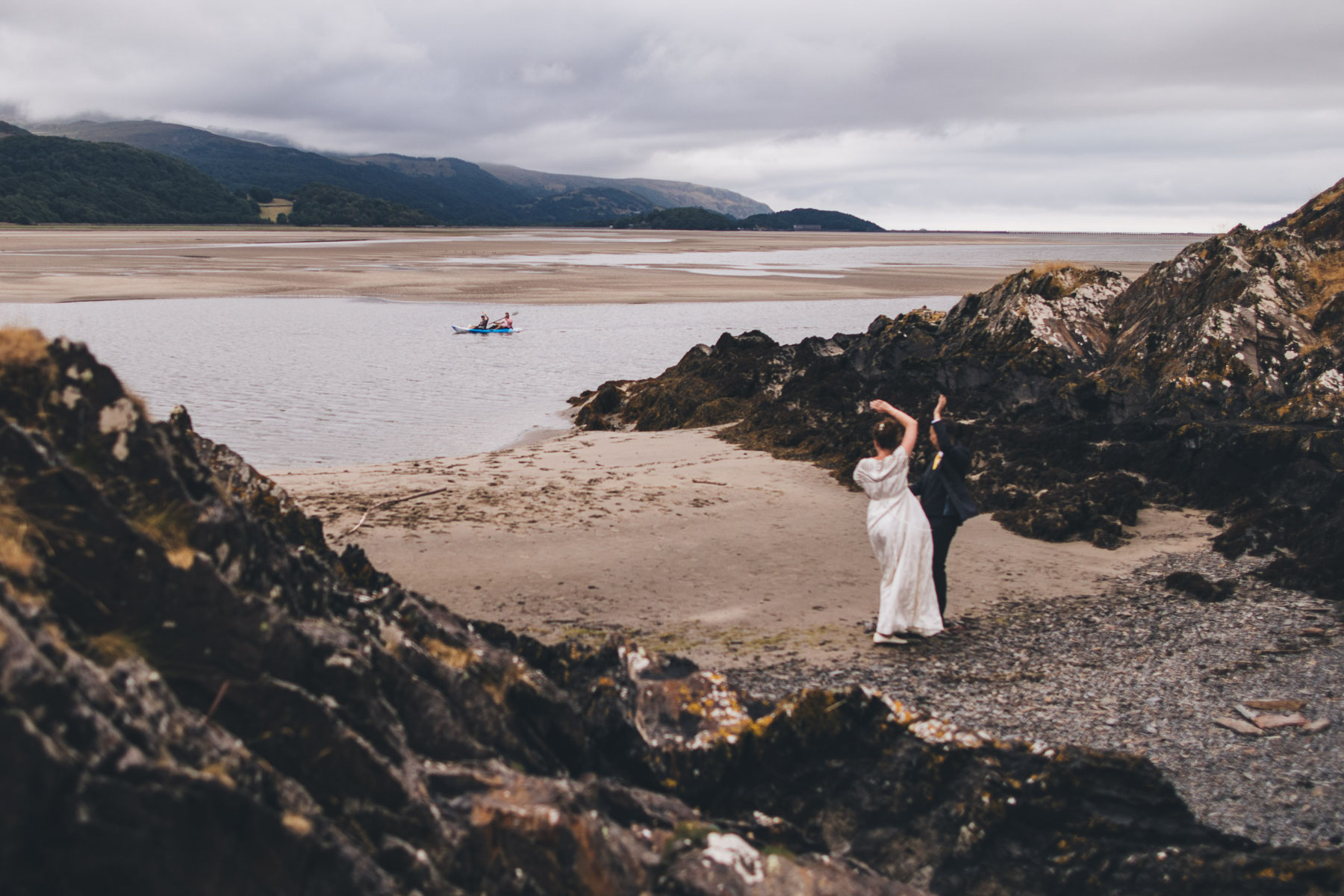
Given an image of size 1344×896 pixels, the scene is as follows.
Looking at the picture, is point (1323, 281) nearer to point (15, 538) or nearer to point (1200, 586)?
point (1200, 586)

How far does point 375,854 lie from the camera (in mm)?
3500

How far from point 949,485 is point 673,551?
335 centimetres

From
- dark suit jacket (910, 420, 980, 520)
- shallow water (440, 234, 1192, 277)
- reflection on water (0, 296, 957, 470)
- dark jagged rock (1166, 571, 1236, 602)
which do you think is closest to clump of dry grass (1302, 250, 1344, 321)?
dark jagged rock (1166, 571, 1236, 602)

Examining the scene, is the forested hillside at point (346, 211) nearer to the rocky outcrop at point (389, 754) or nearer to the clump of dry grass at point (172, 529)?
the rocky outcrop at point (389, 754)

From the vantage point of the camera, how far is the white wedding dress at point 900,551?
816 cm

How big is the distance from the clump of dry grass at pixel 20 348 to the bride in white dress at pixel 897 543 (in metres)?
5.83

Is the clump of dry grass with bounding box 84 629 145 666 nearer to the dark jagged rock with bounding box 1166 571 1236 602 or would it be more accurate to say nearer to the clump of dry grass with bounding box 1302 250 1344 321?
the dark jagged rock with bounding box 1166 571 1236 602

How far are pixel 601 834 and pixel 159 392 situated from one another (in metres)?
22.0

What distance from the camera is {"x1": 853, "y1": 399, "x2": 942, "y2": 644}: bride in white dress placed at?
26.7ft

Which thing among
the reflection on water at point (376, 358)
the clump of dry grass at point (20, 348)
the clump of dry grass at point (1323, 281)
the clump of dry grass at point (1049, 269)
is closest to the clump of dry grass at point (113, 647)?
the clump of dry grass at point (20, 348)

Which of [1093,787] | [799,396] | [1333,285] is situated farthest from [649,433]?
[1093,787]

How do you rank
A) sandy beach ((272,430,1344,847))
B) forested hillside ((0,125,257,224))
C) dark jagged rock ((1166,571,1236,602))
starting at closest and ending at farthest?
sandy beach ((272,430,1344,847)) → dark jagged rock ((1166,571,1236,602)) → forested hillside ((0,125,257,224))

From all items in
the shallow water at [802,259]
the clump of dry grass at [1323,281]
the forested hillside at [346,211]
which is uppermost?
the forested hillside at [346,211]

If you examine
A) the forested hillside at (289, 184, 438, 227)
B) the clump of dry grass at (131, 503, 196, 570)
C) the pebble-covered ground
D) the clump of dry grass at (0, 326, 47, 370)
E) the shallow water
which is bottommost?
the pebble-covered ground
